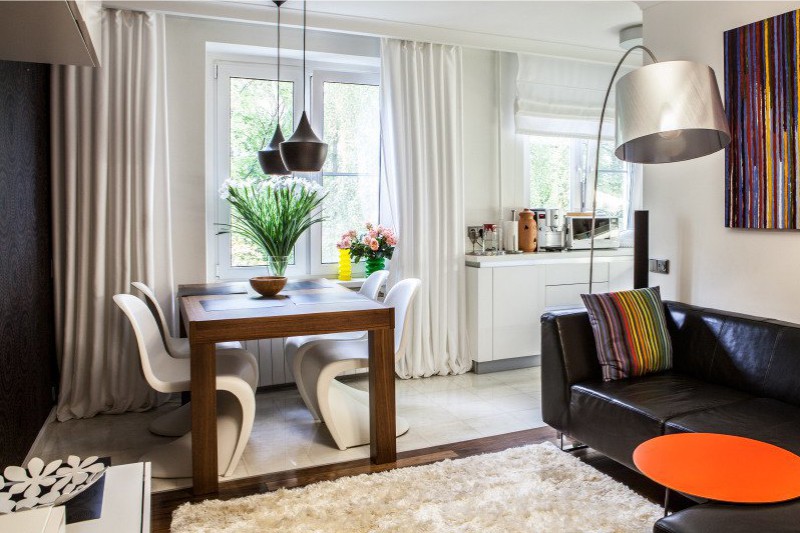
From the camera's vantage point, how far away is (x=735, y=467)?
1.80 m

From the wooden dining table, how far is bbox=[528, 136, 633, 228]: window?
2.51 m

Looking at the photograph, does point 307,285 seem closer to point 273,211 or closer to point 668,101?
point 273,211

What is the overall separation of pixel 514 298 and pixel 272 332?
7.84ft

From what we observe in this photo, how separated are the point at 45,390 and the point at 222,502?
5.28 feet

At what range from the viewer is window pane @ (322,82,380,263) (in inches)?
177

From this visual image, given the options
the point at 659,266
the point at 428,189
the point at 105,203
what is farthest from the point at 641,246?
the point at 105,203

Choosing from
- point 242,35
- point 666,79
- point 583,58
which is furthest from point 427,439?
point 583,58

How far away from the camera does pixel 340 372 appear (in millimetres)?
3109

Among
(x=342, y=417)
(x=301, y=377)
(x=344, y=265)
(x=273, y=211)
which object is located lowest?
(x=342, y=417)

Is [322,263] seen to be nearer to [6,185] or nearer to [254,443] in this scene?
[254,443]

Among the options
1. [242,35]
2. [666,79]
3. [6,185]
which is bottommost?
[6,185]

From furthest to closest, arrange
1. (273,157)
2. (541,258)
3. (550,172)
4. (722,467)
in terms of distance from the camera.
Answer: (550,172), (541,258), (273,157), (722,467)

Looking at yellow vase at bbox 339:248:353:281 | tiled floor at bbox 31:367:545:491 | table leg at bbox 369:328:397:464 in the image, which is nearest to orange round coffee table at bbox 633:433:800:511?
table leg at bbox 369:328:397:464

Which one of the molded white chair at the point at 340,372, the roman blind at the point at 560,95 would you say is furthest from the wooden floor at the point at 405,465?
the roman blind at the point at 560,95
